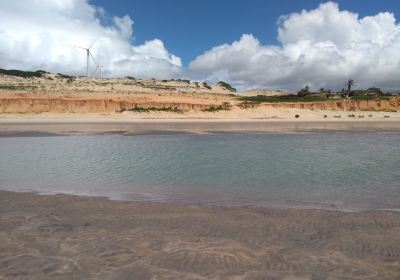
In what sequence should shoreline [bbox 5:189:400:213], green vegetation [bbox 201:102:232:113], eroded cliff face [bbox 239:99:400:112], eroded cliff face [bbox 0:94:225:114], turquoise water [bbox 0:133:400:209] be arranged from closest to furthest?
shoreline [bbox 5:189:400:213] < turquoise water [bbox 0:133:400:209] < eroded cliff face [bbox 0:94:225:114] < green vegetation [bbox 201:102:232:113] < eroded cliff face [bbox 239:99:400:112]

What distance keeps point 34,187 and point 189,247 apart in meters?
7.18

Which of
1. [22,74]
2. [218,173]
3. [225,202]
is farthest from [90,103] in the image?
[22,74]

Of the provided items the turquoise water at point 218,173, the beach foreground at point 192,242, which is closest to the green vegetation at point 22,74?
the turquoise water at point 218,173

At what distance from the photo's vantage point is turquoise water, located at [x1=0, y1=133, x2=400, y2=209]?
10.9 metres

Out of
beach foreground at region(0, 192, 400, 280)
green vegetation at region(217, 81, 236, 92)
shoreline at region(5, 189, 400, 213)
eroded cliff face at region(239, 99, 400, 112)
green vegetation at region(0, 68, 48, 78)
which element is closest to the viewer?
beach foreground at region(0, 192, 400, 280)

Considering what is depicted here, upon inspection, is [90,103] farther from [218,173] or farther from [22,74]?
[22,74]

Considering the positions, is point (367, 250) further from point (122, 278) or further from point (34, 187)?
point (34, 187)

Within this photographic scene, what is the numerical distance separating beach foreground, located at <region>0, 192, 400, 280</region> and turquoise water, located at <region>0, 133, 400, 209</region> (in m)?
1.57

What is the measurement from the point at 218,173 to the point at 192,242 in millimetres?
7601

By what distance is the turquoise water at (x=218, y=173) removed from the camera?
35.7 ft

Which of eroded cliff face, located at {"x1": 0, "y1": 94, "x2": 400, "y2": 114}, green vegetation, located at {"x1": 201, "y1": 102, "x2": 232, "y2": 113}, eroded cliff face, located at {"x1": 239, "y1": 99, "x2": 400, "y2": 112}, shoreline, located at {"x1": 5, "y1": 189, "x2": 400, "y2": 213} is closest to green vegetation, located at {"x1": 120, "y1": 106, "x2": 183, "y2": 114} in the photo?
eroded cliff face, located at {"x1": 0, "y1": 94, "x2": 400, "y2": 114}

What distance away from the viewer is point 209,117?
51500 millimetres

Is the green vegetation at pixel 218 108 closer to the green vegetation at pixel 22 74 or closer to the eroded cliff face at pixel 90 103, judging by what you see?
the eroded cliff face at pixel 90 103

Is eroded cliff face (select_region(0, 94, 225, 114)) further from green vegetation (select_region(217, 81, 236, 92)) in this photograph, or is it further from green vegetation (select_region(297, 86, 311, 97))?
green vegetation (select_region(217, 81, 236, 92))
